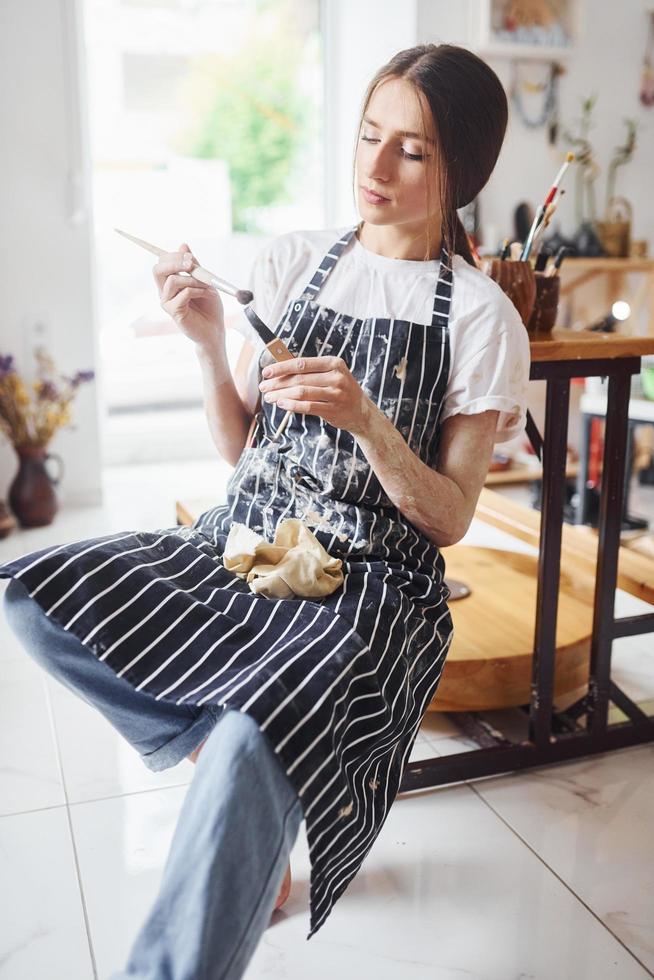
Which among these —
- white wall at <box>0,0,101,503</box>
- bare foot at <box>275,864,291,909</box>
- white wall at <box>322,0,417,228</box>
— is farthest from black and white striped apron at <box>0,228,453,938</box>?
white wall at <box>322,0,417,228</box>

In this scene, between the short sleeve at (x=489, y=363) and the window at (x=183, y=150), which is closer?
the short sleeve at (x=489, y=363)

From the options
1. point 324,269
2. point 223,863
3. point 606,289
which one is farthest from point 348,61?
point 223,863

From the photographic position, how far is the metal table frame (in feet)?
5.16

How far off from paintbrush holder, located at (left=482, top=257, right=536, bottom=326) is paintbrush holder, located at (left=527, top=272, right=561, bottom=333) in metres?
0.07

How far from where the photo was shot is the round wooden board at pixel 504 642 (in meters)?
1.75

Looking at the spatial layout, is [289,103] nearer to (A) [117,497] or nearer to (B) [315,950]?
(A) [117,497]

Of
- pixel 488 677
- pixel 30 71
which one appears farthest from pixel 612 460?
pixel 30 71

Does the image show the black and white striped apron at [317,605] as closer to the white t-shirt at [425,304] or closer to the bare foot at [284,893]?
the white t-shirt at [425,304]

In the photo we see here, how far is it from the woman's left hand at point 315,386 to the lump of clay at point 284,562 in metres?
0.18

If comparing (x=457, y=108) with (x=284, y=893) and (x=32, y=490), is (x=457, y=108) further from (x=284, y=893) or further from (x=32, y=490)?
(x=32, y=490)

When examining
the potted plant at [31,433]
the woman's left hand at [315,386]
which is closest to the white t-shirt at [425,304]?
the woman's left hand at [315,386]

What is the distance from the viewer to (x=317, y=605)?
1116 millimetres

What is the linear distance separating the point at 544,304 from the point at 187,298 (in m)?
0.64

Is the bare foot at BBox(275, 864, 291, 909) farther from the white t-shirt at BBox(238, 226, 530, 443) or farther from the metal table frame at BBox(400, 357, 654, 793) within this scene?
the white t-shirt at BBox(238, 226, 530, 443)
